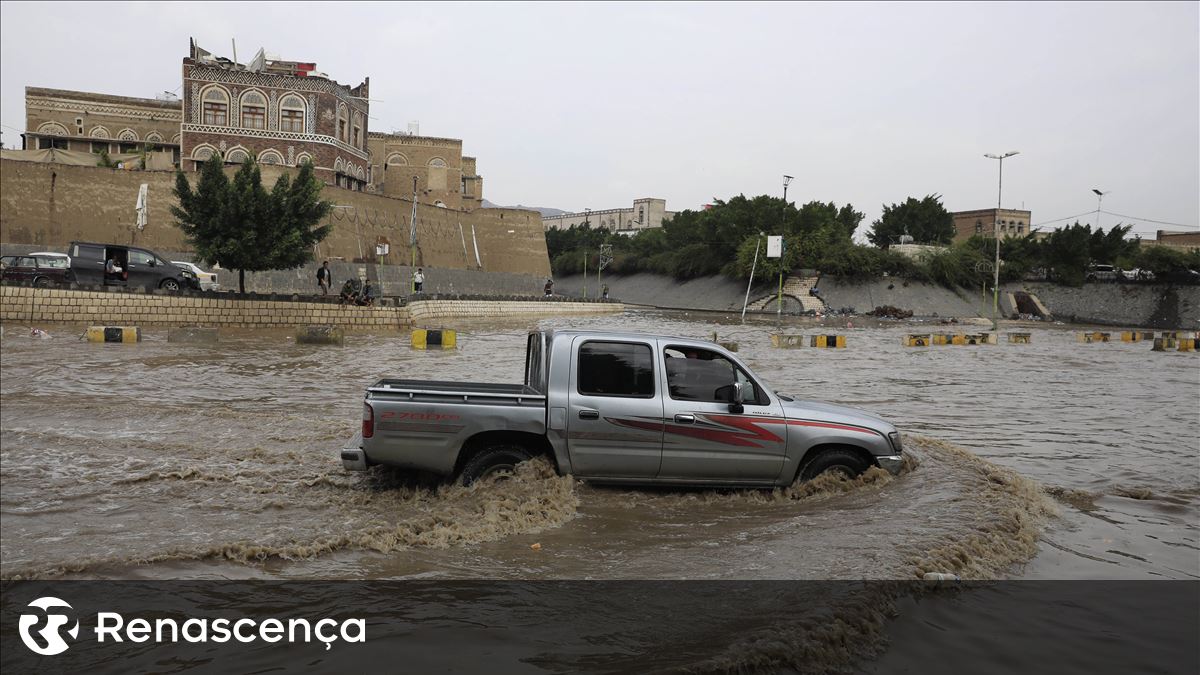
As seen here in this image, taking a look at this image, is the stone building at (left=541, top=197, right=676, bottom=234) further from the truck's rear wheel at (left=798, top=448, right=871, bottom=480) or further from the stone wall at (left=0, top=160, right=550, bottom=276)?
the truck's rear wheel at (left=798, top=448, right=871, bottom=480)

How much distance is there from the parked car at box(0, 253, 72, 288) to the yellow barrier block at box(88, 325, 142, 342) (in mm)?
5729

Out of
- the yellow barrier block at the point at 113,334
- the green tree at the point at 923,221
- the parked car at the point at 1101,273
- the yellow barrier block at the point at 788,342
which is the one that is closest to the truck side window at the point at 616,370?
the yellow barrier block at the point at 113,334

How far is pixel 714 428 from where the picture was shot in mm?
7383

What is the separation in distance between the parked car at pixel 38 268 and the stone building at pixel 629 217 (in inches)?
4259

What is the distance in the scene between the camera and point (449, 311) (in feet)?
131

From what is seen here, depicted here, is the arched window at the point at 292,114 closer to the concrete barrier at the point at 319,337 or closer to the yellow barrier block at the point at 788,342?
the concrete barrier at the point at 319,337

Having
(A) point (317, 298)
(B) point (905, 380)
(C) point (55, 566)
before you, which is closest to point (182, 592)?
(C) point (55, 566)

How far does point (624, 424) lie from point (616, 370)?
1.57ft

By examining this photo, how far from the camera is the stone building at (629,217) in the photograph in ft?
461

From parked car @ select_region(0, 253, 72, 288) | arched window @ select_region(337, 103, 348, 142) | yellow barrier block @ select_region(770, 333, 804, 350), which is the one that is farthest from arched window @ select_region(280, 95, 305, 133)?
yellow barrier block @ select_region(770, 333, 804, 350)

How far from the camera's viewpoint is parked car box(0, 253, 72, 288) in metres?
24.9

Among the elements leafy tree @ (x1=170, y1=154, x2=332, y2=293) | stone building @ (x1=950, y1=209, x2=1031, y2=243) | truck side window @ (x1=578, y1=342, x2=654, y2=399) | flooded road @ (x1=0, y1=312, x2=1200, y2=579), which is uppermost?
stone building @ (x1=950, y1=209, x2=1031, y2=243)

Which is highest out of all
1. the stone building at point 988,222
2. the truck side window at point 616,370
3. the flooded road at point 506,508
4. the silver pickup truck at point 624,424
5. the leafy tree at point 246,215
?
the stone building at point 988,222

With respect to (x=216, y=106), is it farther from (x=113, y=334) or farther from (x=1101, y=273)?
(x=1101, y=273)
